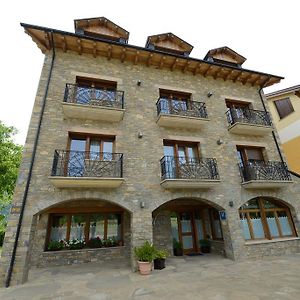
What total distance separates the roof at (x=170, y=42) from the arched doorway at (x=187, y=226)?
Result: 838 centimetres

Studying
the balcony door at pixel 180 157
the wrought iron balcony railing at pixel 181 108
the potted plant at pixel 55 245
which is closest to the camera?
the balcony door at pixel 180 157

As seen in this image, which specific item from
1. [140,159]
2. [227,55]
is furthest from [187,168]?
[227,55]

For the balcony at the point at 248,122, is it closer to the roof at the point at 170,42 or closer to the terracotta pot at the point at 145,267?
the roof at the point at 170,42

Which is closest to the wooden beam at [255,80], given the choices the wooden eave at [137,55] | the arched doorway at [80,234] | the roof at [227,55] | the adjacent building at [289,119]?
the wooden eave at [137,55]

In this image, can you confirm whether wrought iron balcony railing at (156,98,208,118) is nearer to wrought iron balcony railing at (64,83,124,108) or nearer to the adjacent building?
wrought iron balcony railing at (64,83,124,108)

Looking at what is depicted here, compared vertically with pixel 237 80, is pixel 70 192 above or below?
below

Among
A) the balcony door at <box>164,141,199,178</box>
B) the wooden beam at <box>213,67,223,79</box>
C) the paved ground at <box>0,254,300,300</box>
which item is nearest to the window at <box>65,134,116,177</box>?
the balcony door at <box>164,141,199,178</box>

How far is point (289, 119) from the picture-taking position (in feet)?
44.6

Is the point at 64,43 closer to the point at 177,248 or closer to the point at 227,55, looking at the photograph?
the point at 227,55

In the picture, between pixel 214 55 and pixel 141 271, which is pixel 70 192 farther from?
pixel 214 55

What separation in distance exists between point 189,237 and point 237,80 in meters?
9.48

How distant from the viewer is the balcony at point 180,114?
8.69 metres

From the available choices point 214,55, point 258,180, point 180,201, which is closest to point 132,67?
point 214,55

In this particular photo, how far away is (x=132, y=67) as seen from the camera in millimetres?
9828
